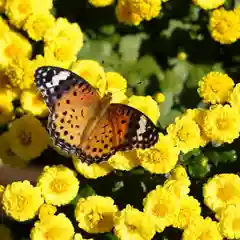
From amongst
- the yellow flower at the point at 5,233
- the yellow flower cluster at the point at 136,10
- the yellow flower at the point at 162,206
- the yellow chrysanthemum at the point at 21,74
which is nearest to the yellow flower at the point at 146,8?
the yellow flower cluster at the point at 136,10

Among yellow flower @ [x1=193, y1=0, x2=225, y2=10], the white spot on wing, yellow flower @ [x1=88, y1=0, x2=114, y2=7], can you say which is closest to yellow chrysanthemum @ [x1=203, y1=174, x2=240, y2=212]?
the white spot on wing

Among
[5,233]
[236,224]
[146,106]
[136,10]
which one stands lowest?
[5,233]

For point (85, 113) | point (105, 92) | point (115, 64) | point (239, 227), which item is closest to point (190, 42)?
point (115, 64)

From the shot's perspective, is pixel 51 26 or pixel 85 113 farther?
pixel 51 26

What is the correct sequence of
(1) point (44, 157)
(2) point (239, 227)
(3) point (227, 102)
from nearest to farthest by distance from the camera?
1. (2) point (239, 227)
2. (3) point (227, 102)
3. (1) point (44, 157)

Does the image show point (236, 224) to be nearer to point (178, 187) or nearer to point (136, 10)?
point (178, 187)

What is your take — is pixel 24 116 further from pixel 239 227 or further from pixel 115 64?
pixel 239 227

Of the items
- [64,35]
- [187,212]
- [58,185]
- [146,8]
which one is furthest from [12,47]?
[187,212]
